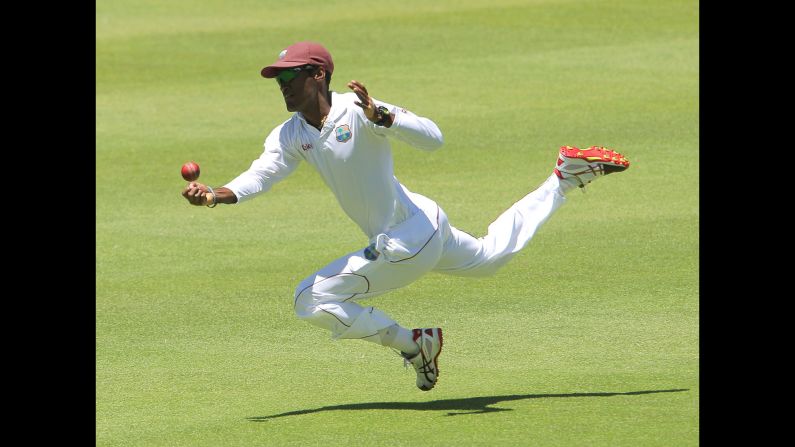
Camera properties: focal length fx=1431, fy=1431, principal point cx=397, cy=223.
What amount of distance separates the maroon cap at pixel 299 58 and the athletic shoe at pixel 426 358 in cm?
169

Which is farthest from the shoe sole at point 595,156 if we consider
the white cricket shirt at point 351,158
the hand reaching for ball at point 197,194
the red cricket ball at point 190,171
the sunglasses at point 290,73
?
the red cricket ball at point 190,171

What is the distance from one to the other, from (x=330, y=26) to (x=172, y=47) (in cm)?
245

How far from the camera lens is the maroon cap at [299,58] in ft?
26.6

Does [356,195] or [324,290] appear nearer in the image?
[324,290]

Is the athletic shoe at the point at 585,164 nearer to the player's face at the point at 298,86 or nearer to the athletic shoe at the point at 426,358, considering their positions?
the athletic shoe at the point at 426,358

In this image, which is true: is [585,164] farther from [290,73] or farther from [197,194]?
[197,194]

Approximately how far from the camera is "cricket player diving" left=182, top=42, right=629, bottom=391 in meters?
8.17

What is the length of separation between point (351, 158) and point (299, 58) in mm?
642

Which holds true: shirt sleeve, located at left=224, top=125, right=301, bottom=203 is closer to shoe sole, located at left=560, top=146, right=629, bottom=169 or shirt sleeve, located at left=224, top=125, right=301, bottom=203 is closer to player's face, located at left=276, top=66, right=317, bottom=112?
player's face, located at left=276, top=66, right=317, bottom=112

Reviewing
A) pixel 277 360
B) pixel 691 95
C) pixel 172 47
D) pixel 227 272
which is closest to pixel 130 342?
pixel 277 360

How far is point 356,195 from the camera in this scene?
834cm

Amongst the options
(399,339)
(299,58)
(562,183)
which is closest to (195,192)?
(299,58)

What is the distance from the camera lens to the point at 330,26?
22203 mm
